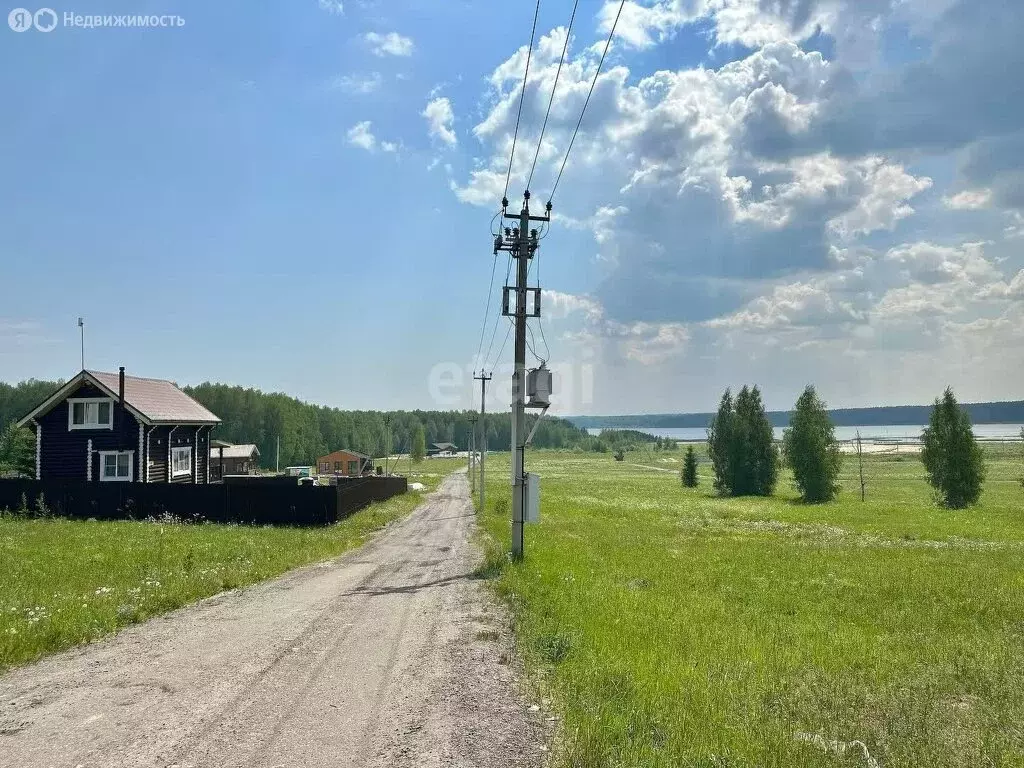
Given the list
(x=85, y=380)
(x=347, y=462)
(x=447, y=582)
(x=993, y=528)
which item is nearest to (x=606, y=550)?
(x=447, y=582)

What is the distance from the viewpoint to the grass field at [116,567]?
1029cm

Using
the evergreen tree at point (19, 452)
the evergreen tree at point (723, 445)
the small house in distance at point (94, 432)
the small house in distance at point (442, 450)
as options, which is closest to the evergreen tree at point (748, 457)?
the evergreen tree at point (723, 445)

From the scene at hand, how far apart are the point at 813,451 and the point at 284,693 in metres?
60.7

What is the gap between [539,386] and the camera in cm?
1738

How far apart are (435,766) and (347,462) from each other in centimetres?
9829

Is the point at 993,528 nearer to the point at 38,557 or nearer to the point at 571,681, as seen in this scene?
the point at 571,681

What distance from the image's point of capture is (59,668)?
28.1ft

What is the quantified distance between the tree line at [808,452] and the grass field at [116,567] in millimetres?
45912

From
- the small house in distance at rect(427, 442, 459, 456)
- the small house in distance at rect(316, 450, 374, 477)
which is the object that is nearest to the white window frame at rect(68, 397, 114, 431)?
the small house in distance at rect(316, 450, 374, 477)

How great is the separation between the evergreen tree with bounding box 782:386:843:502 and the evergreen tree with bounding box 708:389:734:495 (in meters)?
6.51

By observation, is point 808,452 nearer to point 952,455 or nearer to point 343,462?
point 952,455

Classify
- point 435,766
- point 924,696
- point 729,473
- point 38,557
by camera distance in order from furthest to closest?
point 729,473
point 38,557
point 924,696
point 435,766

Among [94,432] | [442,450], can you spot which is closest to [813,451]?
[94,432]

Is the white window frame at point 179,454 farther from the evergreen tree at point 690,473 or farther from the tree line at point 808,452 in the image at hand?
the evergreen tree at point 690,473
